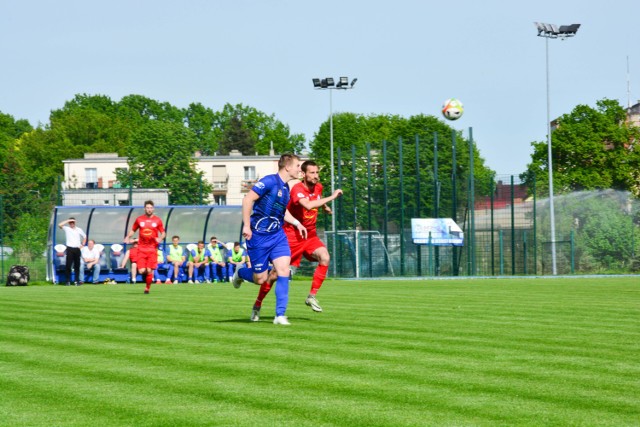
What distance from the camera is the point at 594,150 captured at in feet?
269

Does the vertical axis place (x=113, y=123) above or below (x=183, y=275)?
above

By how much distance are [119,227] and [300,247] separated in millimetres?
23085

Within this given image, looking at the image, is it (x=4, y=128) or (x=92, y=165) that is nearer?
(x=92, y=165)

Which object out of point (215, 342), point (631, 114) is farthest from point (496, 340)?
point (631, 114)

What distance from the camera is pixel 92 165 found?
10938 centimetres

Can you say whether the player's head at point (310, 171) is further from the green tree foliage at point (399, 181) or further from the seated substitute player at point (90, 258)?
the green tree foliage at point (399, 181)

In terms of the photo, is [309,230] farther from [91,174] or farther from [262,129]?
[262,129]

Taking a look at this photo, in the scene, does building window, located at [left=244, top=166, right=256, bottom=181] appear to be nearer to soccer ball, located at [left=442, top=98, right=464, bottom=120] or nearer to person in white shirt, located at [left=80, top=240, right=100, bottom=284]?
soccer ball, located at [left=442, top=98, right=464, bottom=120]

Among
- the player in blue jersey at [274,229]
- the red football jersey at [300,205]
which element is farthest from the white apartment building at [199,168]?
the player in blue jersey at [274,229]

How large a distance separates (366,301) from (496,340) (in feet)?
29.0

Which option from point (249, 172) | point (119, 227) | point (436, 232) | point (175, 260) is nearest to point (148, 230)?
point (175, 260)

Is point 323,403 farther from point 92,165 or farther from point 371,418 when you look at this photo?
point 92,165

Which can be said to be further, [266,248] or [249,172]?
[249,172]

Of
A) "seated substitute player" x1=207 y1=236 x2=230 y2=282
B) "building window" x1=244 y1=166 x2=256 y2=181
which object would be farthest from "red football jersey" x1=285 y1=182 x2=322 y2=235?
"building window" x1=244 y1=166 x2=256 y2=181
